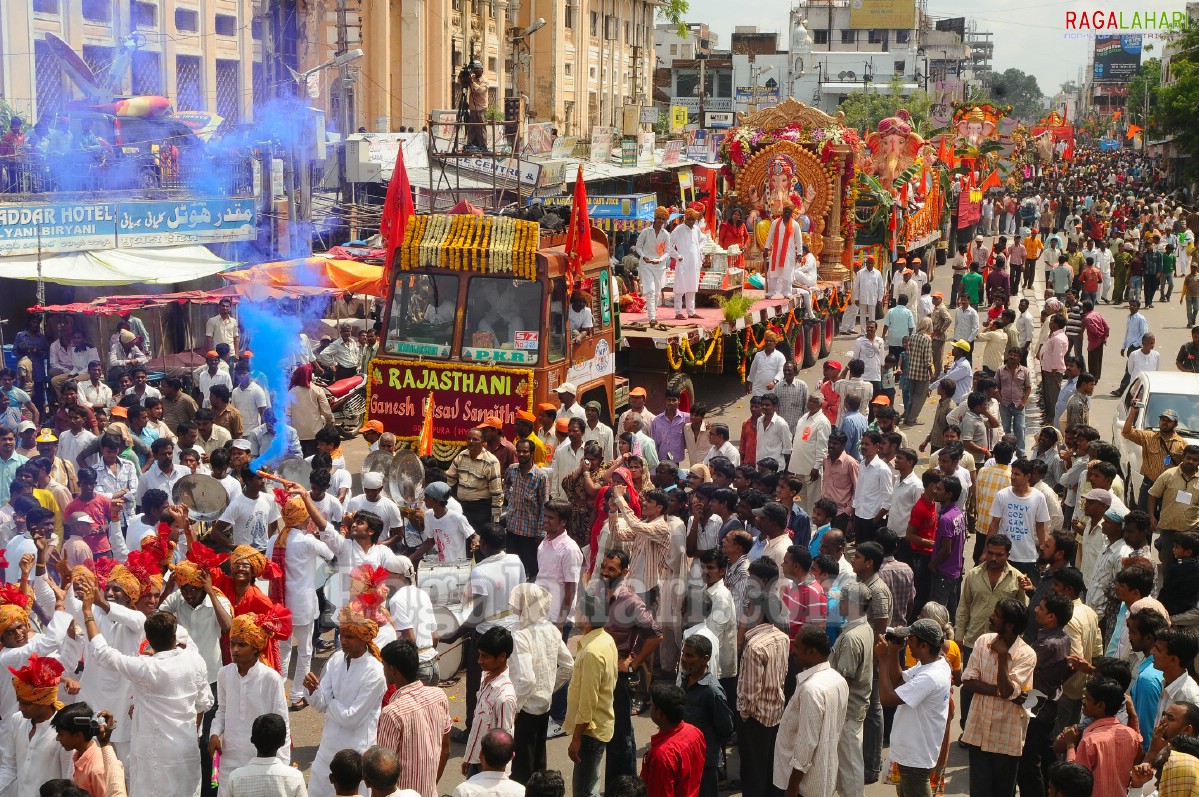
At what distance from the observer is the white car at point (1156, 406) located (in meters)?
12.7

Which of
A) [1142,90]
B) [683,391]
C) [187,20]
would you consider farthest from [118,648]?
[1142,90]

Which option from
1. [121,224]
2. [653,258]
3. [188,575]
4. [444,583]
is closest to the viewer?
[188,575]

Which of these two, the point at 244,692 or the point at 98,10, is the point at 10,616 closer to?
the point at 244,692

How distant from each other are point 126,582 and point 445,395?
5846 millimetres

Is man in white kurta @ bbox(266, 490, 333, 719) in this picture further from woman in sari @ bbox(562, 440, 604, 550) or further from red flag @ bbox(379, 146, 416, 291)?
red flag @ bbox(379, 146, 416, 291)

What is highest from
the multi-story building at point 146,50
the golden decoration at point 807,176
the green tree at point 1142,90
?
the green tree at point 1142,90

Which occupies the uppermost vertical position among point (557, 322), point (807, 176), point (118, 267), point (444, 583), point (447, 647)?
point (807, 176)

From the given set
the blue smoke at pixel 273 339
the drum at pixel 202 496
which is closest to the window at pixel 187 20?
the blue smoke at pixel 273 339

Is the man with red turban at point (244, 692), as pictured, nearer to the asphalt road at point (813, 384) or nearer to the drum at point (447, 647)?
the asphalt road at point (813, 384)

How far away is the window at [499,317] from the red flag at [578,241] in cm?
47

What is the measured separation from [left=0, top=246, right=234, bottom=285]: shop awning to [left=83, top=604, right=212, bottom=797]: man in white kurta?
11.9m

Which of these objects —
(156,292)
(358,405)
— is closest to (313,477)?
(358,405)

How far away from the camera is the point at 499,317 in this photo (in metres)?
12.7

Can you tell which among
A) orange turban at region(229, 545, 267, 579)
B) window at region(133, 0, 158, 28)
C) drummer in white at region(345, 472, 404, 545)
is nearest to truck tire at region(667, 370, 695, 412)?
drummer in white at region(345, 472, 404, 545)
